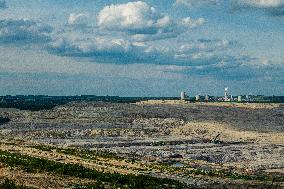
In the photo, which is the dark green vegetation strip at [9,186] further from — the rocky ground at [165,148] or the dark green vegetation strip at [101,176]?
the dark green vegetation strip at [101,176]

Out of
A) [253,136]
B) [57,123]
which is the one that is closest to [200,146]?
[253,136]

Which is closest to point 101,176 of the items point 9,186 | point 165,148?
point 9,186

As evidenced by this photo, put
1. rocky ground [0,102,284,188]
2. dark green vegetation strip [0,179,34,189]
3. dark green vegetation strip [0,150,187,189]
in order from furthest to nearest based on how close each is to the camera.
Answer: rocky ground [0,102,284,188] < dark green vegetation strip [0,150,187,189] < dark green vegetation strip [0,179,34,189]

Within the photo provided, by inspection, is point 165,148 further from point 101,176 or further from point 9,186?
point 9,186

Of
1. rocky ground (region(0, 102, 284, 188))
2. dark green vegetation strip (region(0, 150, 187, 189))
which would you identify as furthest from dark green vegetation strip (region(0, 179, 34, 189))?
dark green vegetation strip (region(0, 150, 187, 189))

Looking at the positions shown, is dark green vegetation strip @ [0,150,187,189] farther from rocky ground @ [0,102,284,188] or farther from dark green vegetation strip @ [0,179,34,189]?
dark green vegetation strip @ [0,179,34,189]

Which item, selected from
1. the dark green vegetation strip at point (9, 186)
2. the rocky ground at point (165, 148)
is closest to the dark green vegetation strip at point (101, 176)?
the rocky ground at point (165, 148)

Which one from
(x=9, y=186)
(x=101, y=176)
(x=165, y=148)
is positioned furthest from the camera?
(x=165, y=148)

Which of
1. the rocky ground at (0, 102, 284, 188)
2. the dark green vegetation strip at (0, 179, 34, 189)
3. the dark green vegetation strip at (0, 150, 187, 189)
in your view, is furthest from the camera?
the rocky ground at (0, 102, 284, 188)

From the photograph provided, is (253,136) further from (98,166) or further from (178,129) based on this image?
(98,166)

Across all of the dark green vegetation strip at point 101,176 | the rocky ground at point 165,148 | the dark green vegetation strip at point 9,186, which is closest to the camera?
the dark green vegetation strip at point 9,186
